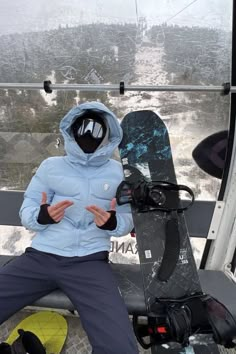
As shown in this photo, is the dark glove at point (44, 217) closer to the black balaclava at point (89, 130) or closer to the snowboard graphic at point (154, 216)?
the black balaclava at point (89, 130)

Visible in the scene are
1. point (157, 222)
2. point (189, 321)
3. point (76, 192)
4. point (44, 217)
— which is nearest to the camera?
point (189, 321)

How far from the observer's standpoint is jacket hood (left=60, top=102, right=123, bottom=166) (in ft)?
5.82

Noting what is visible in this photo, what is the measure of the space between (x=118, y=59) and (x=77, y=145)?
0.58m

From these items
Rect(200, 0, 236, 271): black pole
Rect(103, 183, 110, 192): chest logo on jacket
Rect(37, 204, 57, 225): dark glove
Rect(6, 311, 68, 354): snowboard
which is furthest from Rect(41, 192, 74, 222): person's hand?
Rect(200, 0, 236, 271): black pole

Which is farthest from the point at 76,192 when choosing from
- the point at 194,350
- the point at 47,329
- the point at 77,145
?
the point at 194,350

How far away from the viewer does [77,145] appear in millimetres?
1779

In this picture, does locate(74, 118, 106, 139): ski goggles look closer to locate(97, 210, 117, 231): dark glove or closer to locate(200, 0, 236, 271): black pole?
locate(97, 210, 117, 231): dark glove

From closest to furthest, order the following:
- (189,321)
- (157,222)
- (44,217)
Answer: (189,321), (44,217), (157,222)

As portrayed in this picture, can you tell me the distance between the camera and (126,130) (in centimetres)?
206

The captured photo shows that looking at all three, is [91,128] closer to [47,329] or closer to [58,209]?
[58,209]

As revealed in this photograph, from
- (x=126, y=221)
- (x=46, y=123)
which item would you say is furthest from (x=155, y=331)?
(x=46, y=123)

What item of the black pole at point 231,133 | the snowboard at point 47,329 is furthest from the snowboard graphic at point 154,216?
the snowboard at point 47,329

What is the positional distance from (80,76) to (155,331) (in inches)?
58.6

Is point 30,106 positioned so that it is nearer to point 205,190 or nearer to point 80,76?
point 80,76
